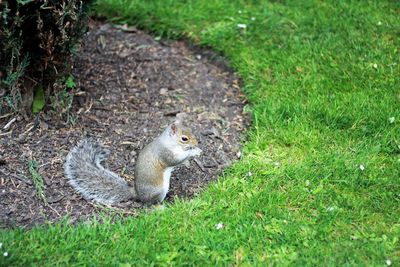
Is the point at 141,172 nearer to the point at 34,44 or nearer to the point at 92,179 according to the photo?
the point at 92,179

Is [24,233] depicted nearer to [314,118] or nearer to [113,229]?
[113,229]

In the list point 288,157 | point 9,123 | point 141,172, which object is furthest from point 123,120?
point 288,157

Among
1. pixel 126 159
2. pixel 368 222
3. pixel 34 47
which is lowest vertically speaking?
pixel 126 159

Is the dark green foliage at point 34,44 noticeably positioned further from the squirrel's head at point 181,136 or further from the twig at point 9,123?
the squirrel's head at point 181,136

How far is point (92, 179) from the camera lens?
12.6ft

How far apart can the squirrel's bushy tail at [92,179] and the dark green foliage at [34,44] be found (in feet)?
2.07

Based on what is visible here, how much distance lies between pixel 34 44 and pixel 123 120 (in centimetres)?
81

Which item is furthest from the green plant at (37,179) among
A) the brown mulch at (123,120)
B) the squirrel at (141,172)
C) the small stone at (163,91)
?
the small stone at (163,91)

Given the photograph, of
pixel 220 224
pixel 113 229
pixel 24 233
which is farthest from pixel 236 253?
pixel 24 233

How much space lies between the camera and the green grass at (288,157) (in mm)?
3441

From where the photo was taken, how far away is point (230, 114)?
189 inches

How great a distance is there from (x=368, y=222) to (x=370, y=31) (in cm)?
227

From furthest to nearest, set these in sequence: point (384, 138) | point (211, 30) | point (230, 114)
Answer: point (211, 30), point (230, 114), point (384, 138)

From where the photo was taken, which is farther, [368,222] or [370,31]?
[370,31]
